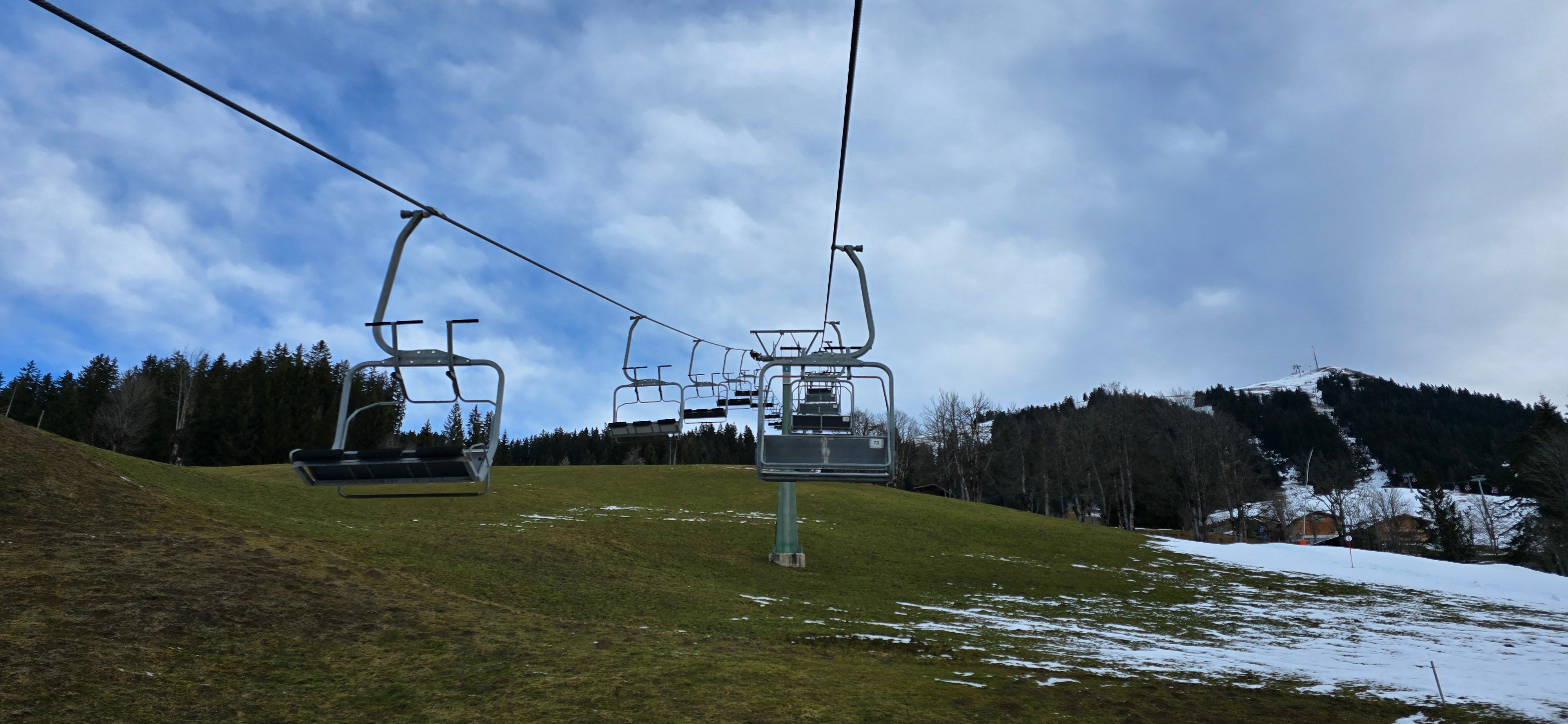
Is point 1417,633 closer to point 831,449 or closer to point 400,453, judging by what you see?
point 831,449

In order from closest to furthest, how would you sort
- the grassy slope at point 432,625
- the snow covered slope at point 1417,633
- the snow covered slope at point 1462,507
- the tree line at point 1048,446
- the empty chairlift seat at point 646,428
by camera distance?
the grassy slope at point 432,625 < the snow covered slope at point 1417,633 < the empty chairlift seat at point 646,428 < the tree line at point 1048,446 < the snow covered slope at point 1462,507

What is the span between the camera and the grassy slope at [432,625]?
10.7 meters

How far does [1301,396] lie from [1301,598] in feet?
654

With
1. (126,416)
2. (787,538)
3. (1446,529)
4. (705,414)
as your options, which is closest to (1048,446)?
(1446,529)

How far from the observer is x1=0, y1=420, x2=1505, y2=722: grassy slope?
10.7 meters

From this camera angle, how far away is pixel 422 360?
10797 mm

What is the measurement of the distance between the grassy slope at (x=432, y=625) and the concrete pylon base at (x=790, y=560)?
500mm

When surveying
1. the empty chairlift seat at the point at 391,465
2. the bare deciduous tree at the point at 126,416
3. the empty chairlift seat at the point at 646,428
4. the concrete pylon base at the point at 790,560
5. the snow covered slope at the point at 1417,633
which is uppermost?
the bare deciduous tree at the point at 126,416

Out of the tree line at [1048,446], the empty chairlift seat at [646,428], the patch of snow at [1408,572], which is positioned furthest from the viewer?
the tree line at [1048,446]

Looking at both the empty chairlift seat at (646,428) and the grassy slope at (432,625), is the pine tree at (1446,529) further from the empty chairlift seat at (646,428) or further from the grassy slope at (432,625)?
the empty chairlift seat at (646,428)

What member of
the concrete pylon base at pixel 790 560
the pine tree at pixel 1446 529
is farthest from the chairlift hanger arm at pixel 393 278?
the pine tree at pixel 1446 529

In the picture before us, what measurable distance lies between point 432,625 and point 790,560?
1843cm

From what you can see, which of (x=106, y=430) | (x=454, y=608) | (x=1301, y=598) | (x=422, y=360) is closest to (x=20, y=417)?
(x=106, y=430)

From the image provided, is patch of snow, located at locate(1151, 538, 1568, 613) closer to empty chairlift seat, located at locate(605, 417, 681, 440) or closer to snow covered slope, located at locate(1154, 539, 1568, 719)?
snow covered slope, located at locate(1154, 539, 1568, 719)
